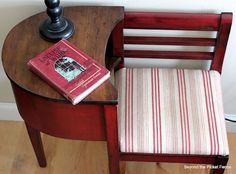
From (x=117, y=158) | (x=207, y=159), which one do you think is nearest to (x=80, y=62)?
(x=117, y=158)

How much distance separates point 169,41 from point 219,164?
437mm

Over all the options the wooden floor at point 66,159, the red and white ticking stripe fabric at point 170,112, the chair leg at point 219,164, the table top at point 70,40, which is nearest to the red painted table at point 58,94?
the table top at point 70,40

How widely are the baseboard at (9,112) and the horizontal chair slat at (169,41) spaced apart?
2.26 ft

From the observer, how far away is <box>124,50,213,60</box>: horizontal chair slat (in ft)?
4.37

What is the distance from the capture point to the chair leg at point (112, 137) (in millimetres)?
1052

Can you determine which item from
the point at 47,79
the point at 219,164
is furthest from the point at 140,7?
the point at 219,164

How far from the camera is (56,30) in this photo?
113 cm

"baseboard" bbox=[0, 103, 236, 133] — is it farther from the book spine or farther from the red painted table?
the book spine

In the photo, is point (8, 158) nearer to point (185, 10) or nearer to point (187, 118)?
point (187, 118)

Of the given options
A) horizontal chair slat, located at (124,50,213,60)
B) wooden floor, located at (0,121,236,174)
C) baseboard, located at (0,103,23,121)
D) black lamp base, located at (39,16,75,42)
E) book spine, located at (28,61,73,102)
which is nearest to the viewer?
book spine, located at (28,61,73,102)

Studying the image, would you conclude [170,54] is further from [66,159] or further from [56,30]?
[66,159]

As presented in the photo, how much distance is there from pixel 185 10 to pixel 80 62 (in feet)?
1.40

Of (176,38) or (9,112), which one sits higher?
(176,38)

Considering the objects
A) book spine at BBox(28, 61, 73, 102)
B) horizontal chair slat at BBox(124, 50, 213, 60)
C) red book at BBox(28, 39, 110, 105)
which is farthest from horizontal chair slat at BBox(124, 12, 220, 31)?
book spine at BBox(28, 61, 73, 102)
